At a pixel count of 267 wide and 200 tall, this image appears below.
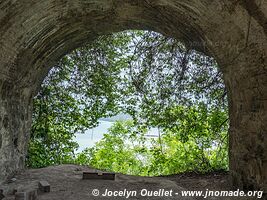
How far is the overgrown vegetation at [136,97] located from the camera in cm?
704

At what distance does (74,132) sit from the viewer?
Answer: 29.5 ft

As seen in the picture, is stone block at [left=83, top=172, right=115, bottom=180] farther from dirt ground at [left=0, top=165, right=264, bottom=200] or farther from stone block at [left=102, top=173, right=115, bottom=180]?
dirt ground at [left=0, top=165, right=264, bottom=200]

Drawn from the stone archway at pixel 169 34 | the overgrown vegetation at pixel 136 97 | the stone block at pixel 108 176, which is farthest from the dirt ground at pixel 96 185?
the overgrown vegetation at pixel 136 97

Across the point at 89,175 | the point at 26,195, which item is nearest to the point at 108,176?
the point at 89,175

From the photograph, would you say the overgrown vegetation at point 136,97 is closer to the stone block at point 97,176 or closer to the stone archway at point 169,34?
the stone archway at point 169,34

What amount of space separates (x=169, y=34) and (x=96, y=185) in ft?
9.03

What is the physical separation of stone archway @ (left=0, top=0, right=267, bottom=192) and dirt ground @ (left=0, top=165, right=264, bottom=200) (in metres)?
0.40

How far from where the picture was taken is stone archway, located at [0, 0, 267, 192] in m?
3.49

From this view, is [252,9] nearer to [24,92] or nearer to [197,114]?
[24,92]

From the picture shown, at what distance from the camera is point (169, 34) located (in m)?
5.00

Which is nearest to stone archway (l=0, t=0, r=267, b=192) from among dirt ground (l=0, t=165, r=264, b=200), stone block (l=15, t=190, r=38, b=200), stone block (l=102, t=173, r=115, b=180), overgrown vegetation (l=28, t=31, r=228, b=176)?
dirt ground (l=0, t=165, r=264, b=200)

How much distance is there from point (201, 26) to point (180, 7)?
14.7 inches

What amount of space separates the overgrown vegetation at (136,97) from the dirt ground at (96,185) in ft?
7.18

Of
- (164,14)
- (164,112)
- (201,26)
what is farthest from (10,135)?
(164,112)
